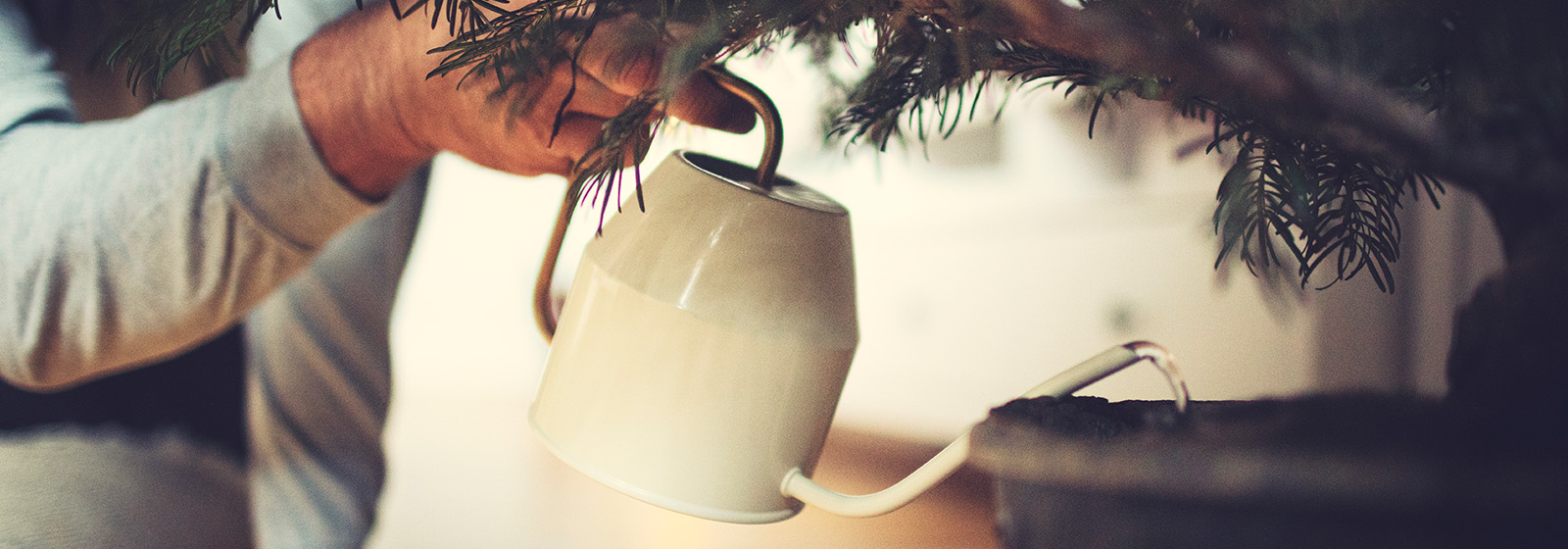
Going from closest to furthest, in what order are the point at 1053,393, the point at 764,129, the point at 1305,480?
the point at 1305,480, the point at 1053,393, the point at 764,129

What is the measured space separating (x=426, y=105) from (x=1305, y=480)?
1.22 ft

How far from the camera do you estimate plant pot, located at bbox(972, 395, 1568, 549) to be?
0.13m

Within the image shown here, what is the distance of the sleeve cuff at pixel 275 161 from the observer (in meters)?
0.44

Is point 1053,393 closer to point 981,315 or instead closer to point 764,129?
point 764,129

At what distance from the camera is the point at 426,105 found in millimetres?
381

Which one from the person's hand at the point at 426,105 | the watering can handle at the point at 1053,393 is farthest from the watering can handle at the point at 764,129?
the watering can handle at the point at 1053,393

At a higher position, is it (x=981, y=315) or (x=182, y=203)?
(x=182, y=203)

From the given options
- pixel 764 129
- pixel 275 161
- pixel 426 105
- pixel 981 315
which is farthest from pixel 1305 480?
pixel 981 315

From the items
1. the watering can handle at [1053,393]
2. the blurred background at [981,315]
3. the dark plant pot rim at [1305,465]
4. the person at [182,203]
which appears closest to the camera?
the dark plant pot rim at [1305,465]

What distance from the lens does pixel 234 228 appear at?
18.3 inches

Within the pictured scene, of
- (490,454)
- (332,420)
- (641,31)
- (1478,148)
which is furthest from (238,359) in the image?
(490,454)

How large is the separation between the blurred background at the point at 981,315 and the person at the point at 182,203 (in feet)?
0.82

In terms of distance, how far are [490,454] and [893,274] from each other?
129 centimetres

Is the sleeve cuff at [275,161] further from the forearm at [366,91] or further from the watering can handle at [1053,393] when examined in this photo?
the watering can handle at [1053,393]
